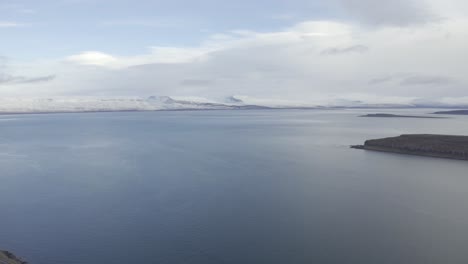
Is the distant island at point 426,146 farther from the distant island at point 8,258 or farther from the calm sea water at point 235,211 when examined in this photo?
the distant island at point 8,258

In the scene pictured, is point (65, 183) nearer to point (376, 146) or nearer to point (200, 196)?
point (200, 196)

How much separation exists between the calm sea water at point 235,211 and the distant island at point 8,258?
38 cm

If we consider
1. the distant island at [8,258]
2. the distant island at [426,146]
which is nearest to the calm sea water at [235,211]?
the distant island at [8,258]

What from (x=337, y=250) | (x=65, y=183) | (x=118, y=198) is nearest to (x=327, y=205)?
(x=337, y=250)

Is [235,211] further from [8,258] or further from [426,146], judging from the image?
[426,146]

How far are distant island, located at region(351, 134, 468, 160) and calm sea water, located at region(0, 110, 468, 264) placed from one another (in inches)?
79.1

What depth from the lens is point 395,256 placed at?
374 inches

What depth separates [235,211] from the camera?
13.1 metres

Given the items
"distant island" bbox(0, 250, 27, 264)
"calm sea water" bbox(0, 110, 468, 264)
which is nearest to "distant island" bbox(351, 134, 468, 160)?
"calm sea water" bbox(0, 110, 468, 264)

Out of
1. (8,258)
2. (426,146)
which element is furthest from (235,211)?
(426,146)

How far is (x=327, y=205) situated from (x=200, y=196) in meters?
4.66

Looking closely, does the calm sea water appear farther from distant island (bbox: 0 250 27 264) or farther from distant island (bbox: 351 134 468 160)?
distant island (bbox: 351 134 468 160)

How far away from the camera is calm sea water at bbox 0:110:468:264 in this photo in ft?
32.4

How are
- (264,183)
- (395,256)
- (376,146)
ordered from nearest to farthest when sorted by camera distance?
1. (395,256)
2. (264,183)
3. (376,146)
